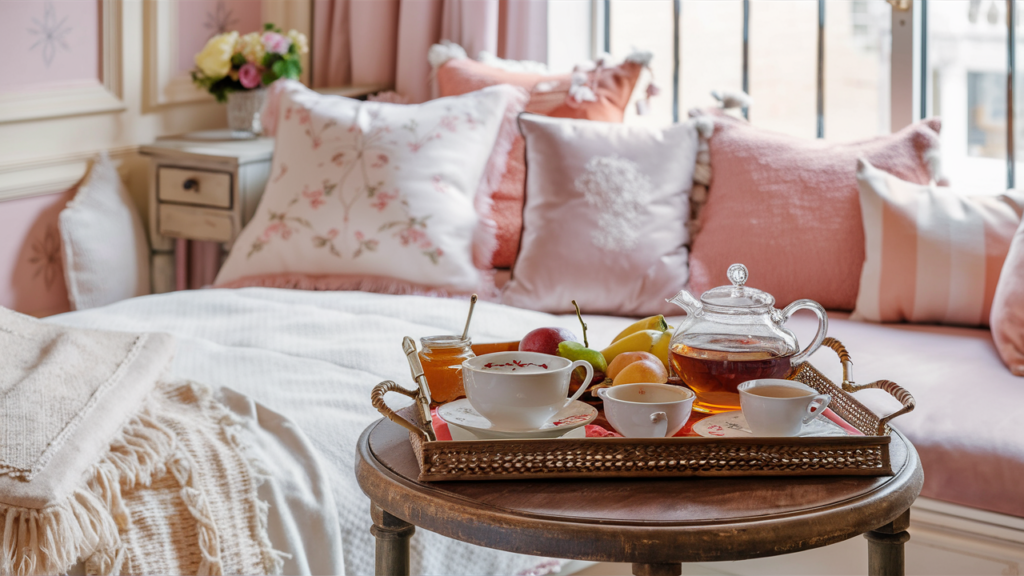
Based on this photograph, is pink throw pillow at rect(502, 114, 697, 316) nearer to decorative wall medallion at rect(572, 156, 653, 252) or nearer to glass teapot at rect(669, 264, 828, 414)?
decorative wall medallion at rect(572, 156, 653, 252)

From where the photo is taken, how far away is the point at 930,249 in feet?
5.64

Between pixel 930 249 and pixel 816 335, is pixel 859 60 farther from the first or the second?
pixel 816 335

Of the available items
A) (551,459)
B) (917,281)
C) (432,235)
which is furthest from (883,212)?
(551,459)

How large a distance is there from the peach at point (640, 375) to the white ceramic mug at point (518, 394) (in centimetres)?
8

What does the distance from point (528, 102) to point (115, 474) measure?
4.72 feet

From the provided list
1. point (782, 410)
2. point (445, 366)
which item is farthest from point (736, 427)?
point (445, 366)

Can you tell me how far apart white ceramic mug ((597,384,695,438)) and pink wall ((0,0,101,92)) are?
199 cm

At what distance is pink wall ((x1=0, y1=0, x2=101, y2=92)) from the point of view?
225cm

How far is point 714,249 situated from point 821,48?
0.80 m

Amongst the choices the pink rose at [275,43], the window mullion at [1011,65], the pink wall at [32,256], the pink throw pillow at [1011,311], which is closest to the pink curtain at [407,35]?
the pink rose at [275,43]

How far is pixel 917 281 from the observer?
1.74 metres

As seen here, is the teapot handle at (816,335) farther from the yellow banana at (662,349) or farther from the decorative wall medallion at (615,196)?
the decorative wall medallion at (615,196)

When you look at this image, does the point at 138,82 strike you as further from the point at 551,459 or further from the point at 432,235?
the point at 551,459

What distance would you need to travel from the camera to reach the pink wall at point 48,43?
2.25 m
